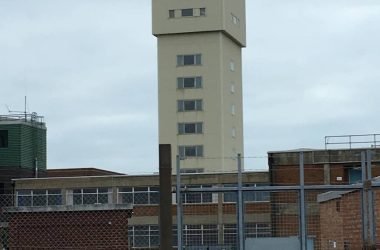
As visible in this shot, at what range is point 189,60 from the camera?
85562 millimetres

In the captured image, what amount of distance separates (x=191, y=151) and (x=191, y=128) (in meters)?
2.29

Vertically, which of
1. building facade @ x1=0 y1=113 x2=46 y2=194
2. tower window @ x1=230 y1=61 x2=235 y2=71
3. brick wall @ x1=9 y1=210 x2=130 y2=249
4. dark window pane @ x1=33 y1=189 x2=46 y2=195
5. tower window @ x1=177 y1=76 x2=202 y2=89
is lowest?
brick wall @ x1=9 y1=210 x2=130 y2=249

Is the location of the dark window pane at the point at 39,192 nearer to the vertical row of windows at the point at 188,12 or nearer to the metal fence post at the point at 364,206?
the vertical row of windows at the point at 188,12

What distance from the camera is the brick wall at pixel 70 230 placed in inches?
723

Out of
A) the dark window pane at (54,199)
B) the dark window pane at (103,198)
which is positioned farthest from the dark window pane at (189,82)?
the dark window pane at (54,199)

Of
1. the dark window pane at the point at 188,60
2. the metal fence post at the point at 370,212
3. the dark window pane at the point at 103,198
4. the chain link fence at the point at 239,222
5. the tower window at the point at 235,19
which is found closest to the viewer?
the metal fence post at the point at 370,212

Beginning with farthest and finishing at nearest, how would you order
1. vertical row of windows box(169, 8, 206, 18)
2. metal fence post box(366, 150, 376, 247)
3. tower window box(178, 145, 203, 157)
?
vertical row of windows box(169, 8, 206, 18), tower window box(178, 145, 203, 157), metal fence post box(366, 150, 376, 247)

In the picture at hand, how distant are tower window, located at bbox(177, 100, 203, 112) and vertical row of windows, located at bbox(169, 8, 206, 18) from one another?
8.57 metres

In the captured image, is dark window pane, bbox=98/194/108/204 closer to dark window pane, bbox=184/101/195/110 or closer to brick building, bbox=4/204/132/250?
dark window pane, bbox=184/101/195/110

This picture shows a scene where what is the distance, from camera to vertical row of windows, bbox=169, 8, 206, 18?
3364 inches

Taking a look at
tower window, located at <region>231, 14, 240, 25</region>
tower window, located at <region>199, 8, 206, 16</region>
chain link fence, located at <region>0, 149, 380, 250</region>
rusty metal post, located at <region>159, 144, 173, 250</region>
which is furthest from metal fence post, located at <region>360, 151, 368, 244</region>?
tower window, located at <region>231, 14, 240, 25</region>

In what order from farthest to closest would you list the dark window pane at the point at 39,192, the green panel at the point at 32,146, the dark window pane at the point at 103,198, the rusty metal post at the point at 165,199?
the green panel at the point at 32,146 < the dark window pane at the point at 39,192 < the dark window pane at the point at 103,198 < the rusty metal post at the point at 165,199

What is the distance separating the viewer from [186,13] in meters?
85.7

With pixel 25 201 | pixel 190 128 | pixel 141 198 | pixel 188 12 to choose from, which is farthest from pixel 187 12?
pixel 25 201
